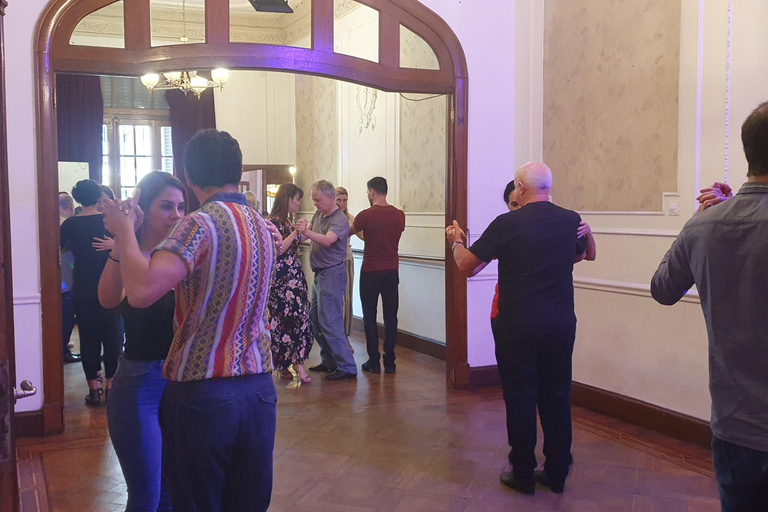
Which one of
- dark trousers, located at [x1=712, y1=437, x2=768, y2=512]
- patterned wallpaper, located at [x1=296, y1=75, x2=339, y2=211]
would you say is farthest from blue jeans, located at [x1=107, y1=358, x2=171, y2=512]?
patterned wallpaper, located at [x1=296, y1=75, x2=339, y2=211]

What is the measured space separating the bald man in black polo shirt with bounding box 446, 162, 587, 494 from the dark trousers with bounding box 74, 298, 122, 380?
9.54ft

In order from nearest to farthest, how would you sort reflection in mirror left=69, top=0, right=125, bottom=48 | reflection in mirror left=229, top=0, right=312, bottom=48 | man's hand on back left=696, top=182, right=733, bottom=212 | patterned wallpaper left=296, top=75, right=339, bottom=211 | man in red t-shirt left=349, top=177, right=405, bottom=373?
man's hand on back left=696, top=182, right=733, bottom=212 → reflection in mirror left=69, top=0, right=125, bottom=48 → man in red t-shirt left=349, top=177, right=405, bottom=373 → reflection in mirror left=229, top=0, right=312, bottom=48 → patterned wallpaper left=296, top=75, right=339, bottom=211

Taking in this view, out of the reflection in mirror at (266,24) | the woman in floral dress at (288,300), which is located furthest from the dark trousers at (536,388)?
the reflection in mirror at (266,24)

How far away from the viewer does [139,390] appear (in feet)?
7.09

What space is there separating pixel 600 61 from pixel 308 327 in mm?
2952

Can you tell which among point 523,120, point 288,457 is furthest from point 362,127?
point 288,457

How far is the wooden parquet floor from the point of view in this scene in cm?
332

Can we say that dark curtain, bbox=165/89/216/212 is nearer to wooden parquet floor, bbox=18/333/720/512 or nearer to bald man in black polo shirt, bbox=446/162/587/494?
wooden parquet floor, bbox=18/333/720/512

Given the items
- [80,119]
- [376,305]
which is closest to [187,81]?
[80,119]

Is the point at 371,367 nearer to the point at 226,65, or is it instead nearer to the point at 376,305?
the point at 376,305

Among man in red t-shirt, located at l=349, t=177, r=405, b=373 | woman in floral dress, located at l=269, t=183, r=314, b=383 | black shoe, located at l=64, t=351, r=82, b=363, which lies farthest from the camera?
black shoe, located at l=64, t=351, r=82, b=363

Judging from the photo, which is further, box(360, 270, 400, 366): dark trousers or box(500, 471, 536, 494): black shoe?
box(360, 270, 400, 366): dark trousers

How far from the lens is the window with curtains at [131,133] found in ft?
34.6

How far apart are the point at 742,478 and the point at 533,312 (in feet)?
5.15
